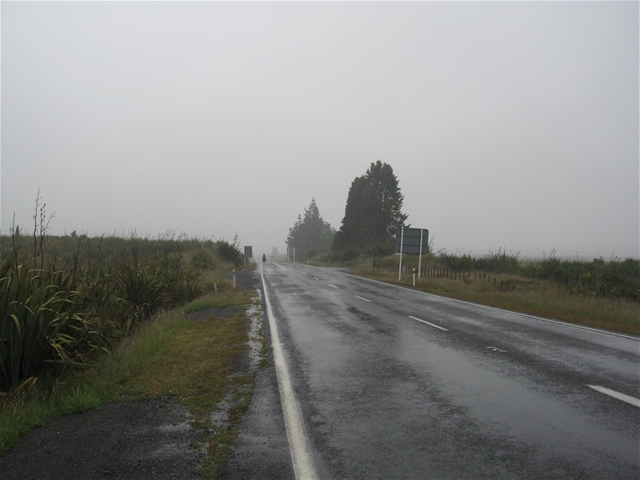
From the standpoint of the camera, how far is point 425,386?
6.01m

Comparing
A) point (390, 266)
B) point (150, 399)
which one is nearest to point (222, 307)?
point (150, 399)

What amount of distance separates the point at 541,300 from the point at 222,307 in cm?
1197

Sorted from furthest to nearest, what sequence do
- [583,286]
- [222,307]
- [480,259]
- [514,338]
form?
[480,259] < [583,286] < [222,307] < [514,338]

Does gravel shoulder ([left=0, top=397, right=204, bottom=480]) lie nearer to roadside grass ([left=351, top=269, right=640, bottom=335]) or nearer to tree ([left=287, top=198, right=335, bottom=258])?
roadside grass ([left=351, top=269, right=640, bottom=335])

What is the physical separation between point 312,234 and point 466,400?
10601cm

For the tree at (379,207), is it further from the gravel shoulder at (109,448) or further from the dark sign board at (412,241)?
the gravel shoulder at (109,448)

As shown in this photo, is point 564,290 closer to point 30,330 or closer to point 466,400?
point 466,400

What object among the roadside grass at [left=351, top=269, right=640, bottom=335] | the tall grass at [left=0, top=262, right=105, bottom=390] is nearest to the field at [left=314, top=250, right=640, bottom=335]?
the roadside grass at [left=351, top=269, right=640, bottom=335]

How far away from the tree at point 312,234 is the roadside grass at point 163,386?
95.6m

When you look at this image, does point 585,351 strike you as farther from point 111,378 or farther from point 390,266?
point 390,266

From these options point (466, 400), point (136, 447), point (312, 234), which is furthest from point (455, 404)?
point (312, 234)

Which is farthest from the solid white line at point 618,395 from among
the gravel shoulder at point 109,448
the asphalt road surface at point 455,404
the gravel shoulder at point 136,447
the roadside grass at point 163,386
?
the gravel shoulder at point 109,448

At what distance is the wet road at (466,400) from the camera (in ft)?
12.5

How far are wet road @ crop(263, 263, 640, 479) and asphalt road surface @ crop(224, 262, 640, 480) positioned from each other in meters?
0.02
